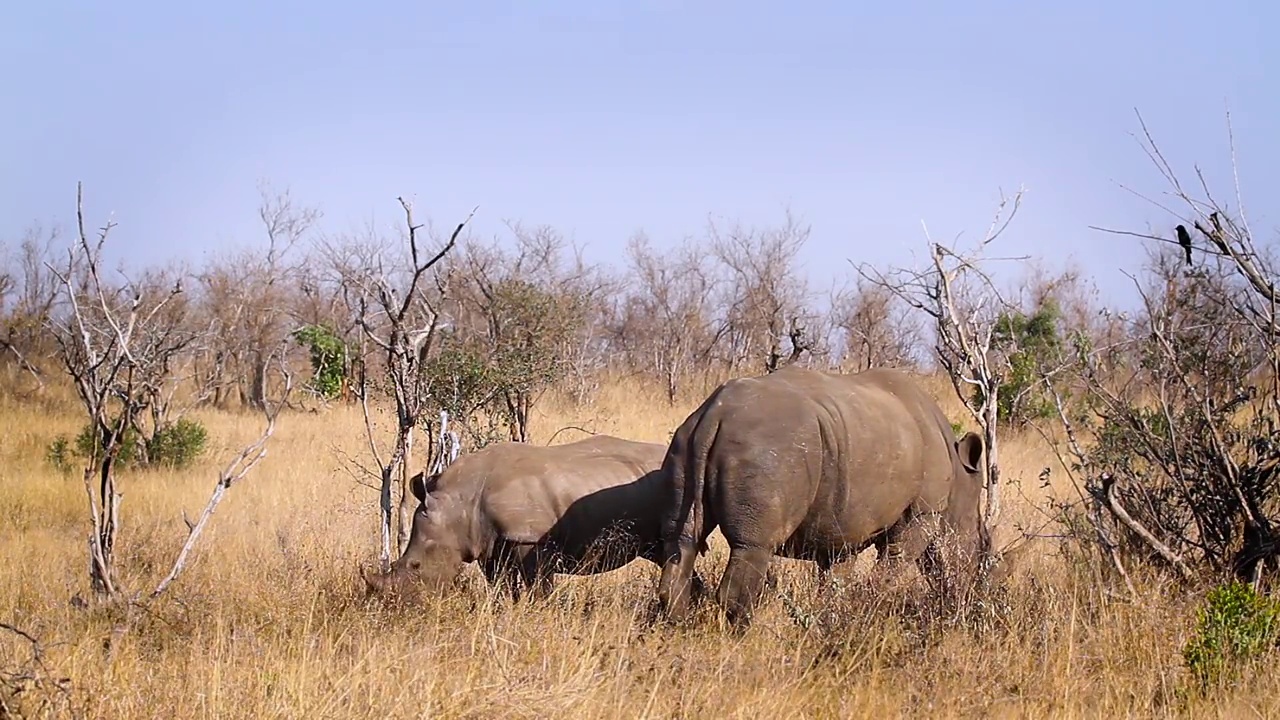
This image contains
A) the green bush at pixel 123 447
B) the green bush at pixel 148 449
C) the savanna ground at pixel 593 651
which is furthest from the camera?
the green bush at pixel 148 449

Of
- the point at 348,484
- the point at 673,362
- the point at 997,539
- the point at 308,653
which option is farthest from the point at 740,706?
the point at 673,362

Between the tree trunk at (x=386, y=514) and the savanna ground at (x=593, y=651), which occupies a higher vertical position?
the tree trunk at (x=386, y=514)

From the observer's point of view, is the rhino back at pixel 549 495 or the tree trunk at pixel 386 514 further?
the tree trunk at pixel 386 514

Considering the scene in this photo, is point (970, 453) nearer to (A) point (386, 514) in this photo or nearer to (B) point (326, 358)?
(A) point (386, 514)

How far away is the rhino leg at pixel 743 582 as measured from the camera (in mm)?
5648

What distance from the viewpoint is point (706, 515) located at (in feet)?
18.9

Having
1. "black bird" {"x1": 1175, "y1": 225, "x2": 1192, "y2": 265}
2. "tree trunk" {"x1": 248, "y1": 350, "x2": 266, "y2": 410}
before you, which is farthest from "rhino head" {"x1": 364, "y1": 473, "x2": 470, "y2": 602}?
"tree trunk" {"x1": 248, "y1": 350, "x2": 266, "y2": 410}

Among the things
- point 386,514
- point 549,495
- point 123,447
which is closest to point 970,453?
point 549,495

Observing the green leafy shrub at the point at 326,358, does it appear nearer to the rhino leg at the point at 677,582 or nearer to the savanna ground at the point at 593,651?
the savanna ground at the point at 593,651

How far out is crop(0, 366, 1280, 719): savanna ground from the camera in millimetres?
4457

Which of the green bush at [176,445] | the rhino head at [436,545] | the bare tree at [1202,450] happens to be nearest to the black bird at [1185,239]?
the bare tree at [1202,450]

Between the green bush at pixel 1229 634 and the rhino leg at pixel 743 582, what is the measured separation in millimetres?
1763

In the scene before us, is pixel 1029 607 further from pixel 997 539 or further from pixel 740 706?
pixel 997 539

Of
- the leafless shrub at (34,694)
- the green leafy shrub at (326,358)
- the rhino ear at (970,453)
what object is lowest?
the leafless shrub at (34,694)
